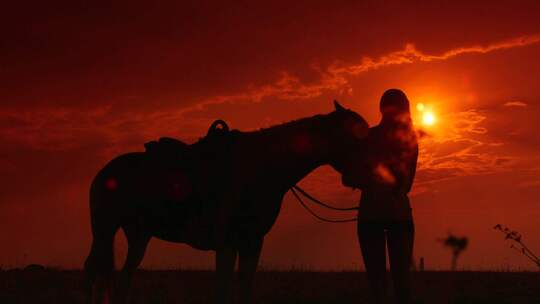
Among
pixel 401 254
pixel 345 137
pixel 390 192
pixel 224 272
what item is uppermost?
pixel 345 137

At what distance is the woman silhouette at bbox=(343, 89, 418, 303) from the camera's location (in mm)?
7695

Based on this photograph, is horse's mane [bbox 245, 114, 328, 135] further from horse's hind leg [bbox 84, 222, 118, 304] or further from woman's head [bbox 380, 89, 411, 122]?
horse's hind leg [bbox 84, 222, 118, 304]

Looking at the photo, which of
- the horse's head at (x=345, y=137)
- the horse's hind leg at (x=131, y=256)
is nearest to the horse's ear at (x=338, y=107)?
the horse's head at (x=345, y=137)

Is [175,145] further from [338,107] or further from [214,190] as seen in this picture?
[338,107]

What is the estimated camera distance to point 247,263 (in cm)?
937

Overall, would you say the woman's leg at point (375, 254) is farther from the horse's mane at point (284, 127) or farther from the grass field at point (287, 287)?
the grass field at point (287, 287)

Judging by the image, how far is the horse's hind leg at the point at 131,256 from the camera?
10609 mm

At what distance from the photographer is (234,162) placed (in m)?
9.95

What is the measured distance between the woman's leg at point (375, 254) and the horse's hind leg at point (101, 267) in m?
4.92

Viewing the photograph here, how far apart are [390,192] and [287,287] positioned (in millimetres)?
8323

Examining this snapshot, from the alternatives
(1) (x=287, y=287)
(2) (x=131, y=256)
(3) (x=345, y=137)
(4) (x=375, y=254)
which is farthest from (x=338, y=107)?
(1) (x=287, y=287)

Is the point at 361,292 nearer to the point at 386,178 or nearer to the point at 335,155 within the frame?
the point at 335,155

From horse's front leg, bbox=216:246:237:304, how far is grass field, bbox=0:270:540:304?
3.70 metres

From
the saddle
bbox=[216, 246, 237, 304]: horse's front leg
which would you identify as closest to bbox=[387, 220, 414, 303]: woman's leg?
bbox=[216, 246, 237, 304]: horse's front leg
